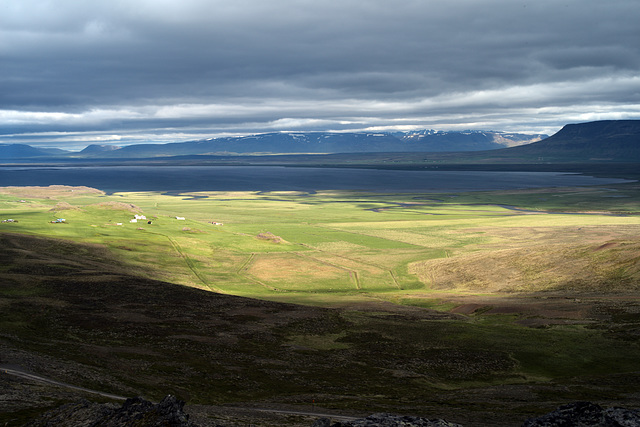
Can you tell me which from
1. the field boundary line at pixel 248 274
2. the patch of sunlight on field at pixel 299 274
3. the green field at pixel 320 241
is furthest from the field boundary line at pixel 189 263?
the patch of sunlight on field at pixel 299 274

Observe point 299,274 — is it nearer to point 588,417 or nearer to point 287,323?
point 287,323

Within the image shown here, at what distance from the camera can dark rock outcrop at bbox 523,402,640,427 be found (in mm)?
20625

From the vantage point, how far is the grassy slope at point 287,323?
121 feet

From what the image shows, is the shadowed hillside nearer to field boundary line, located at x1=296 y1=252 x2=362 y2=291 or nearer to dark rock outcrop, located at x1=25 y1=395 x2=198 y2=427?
dark rock outcrop, located at x1=25 y1=395 x2=198 y2=427

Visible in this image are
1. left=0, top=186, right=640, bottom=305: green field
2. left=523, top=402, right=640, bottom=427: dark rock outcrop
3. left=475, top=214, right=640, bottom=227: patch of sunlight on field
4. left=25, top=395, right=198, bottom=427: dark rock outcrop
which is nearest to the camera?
left=523, top=402, right=640, bottom=427: dark rock outcrop

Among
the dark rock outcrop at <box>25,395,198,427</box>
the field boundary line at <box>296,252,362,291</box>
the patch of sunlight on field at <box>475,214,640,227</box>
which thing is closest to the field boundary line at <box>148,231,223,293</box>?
the field boundary line at <box>296,252,362,291</box>

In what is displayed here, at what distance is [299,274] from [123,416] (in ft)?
214

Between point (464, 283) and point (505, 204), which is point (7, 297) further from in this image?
point (505, 204)

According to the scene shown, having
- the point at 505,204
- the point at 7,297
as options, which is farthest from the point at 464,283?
the point at 505,204

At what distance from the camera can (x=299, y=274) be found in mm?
87125

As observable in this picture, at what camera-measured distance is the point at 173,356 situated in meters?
41.4

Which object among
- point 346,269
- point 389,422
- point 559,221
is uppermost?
point 389,422

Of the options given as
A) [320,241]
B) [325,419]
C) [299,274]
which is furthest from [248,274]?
[325,419]

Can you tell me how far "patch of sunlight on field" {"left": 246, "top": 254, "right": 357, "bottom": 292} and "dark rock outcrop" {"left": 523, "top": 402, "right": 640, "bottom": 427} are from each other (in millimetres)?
57710
